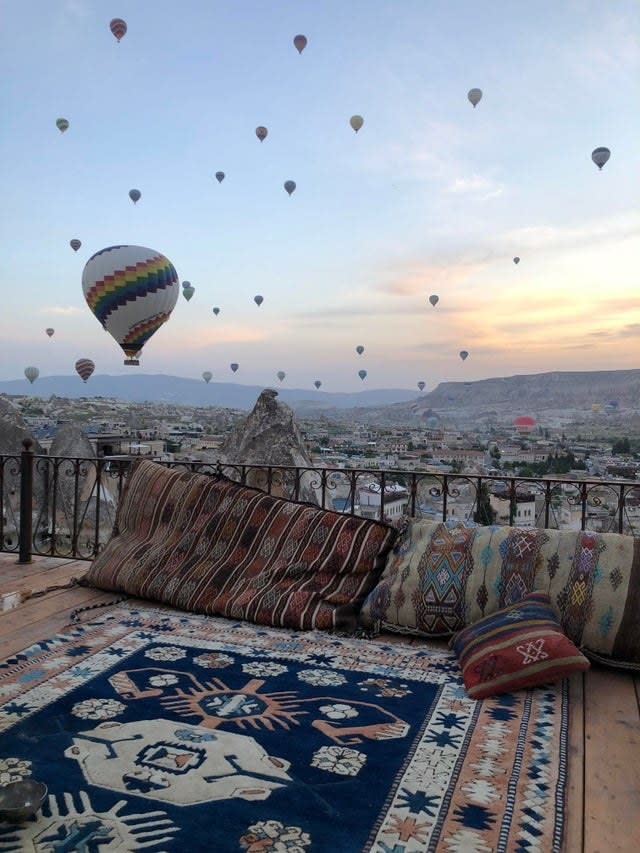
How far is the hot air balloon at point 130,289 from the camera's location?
10164 millimetres

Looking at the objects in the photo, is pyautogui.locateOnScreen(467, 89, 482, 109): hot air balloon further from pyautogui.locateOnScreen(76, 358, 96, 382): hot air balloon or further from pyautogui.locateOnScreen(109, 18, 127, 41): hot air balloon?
pyautogui.locateOnScreen(76, 358, 96, 382): hot air balloon

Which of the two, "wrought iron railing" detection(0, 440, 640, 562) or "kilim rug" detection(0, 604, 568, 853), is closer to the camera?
"kilim rug" detection(0, 604, 568, 853)

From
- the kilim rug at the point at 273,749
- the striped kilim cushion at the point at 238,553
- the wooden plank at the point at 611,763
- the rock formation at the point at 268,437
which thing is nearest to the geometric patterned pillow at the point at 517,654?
the kilim rug at the point at 273,749

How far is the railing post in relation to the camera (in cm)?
431

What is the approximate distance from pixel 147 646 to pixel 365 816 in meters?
1.41

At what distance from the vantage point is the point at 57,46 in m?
9.15

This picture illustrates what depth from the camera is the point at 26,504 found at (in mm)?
4336

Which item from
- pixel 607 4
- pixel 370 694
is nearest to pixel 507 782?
pixel 370 694

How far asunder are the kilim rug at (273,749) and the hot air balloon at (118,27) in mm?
12247

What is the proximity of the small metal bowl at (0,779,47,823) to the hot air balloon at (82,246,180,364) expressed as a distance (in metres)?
9.36

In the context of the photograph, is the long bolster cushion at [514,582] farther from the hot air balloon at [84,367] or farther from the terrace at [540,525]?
the hot air balloon at [84,367]

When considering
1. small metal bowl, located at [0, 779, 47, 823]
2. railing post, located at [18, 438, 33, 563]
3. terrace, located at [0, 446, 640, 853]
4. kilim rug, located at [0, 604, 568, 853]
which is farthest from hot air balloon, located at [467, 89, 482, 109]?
small metal bowl, located at [0, 779, 47, 823]

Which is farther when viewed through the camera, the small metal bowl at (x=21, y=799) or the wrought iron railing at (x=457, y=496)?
the wrought iron railing at (x=457, y=496)

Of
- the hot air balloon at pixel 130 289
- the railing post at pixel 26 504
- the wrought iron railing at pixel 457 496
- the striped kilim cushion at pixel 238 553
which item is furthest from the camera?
the hot air balloon at pixel 130 289
